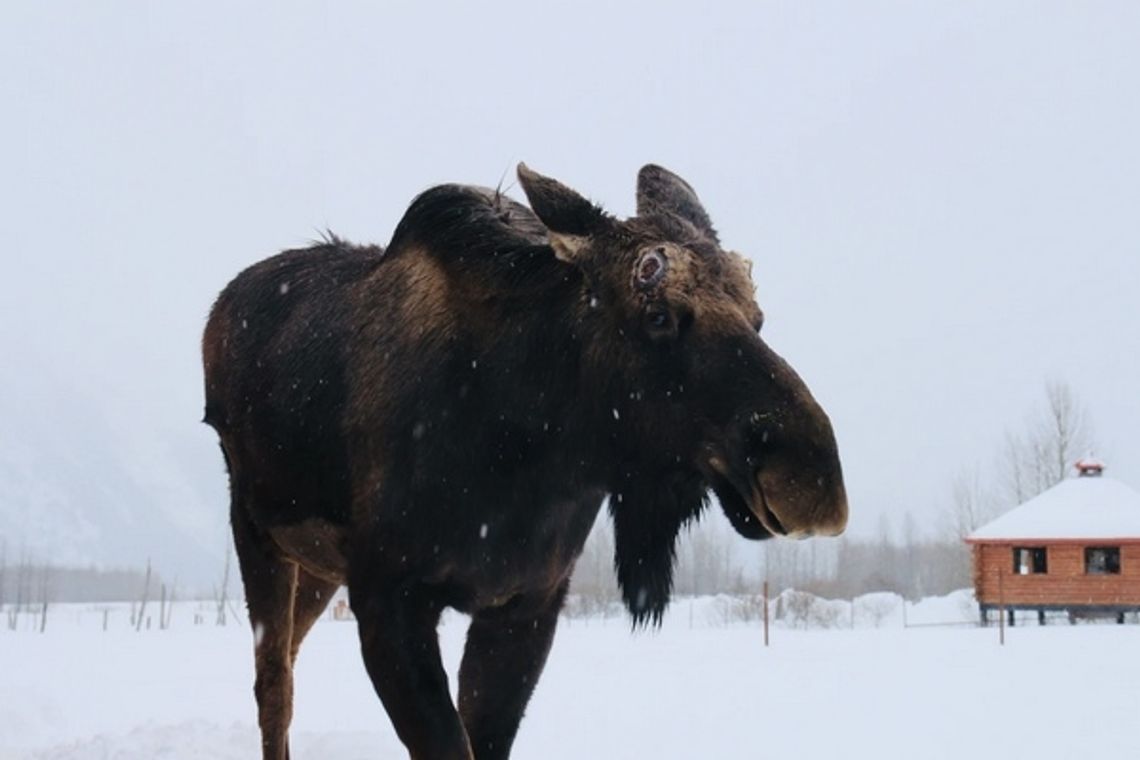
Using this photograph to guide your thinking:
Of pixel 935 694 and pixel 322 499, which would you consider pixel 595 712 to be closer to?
pixel 935 694

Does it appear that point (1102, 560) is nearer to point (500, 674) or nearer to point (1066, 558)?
point (1066, 558)

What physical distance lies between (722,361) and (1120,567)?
37.6m

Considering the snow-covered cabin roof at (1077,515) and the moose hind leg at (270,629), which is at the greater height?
the snow-covered cabin roof at (1077,515)

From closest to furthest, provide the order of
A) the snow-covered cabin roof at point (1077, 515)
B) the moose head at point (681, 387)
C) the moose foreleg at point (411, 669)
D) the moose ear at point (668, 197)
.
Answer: the moose head at point (681, 387) < the moose foreleg at point (411, 669) < the moose ear at point (668, 197) < the snow-covered cabin roof at point (1077, 515)

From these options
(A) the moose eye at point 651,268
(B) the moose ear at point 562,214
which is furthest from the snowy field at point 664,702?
(A) the moose eye at point 651,268

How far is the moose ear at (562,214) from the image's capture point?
333 cm

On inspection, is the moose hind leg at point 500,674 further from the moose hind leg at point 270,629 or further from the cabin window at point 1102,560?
the cabin window at point 1102,560

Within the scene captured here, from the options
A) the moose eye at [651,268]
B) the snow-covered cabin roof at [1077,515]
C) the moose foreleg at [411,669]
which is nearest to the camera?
the moose eye at [651,268]

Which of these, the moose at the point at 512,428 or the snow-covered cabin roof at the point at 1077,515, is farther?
the snow-covered cabin roof at the point at 1077,515

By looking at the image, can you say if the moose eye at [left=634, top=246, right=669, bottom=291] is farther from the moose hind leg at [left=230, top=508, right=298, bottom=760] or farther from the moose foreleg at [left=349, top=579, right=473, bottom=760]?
the moose hind leg at [left=230, top=508, right=298, bottom=760]

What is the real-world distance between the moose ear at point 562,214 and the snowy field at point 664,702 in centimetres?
297

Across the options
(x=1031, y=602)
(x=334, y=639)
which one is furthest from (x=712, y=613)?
(x=334, y=639)

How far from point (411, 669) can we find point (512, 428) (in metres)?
0.71

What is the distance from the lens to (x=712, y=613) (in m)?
42.9
